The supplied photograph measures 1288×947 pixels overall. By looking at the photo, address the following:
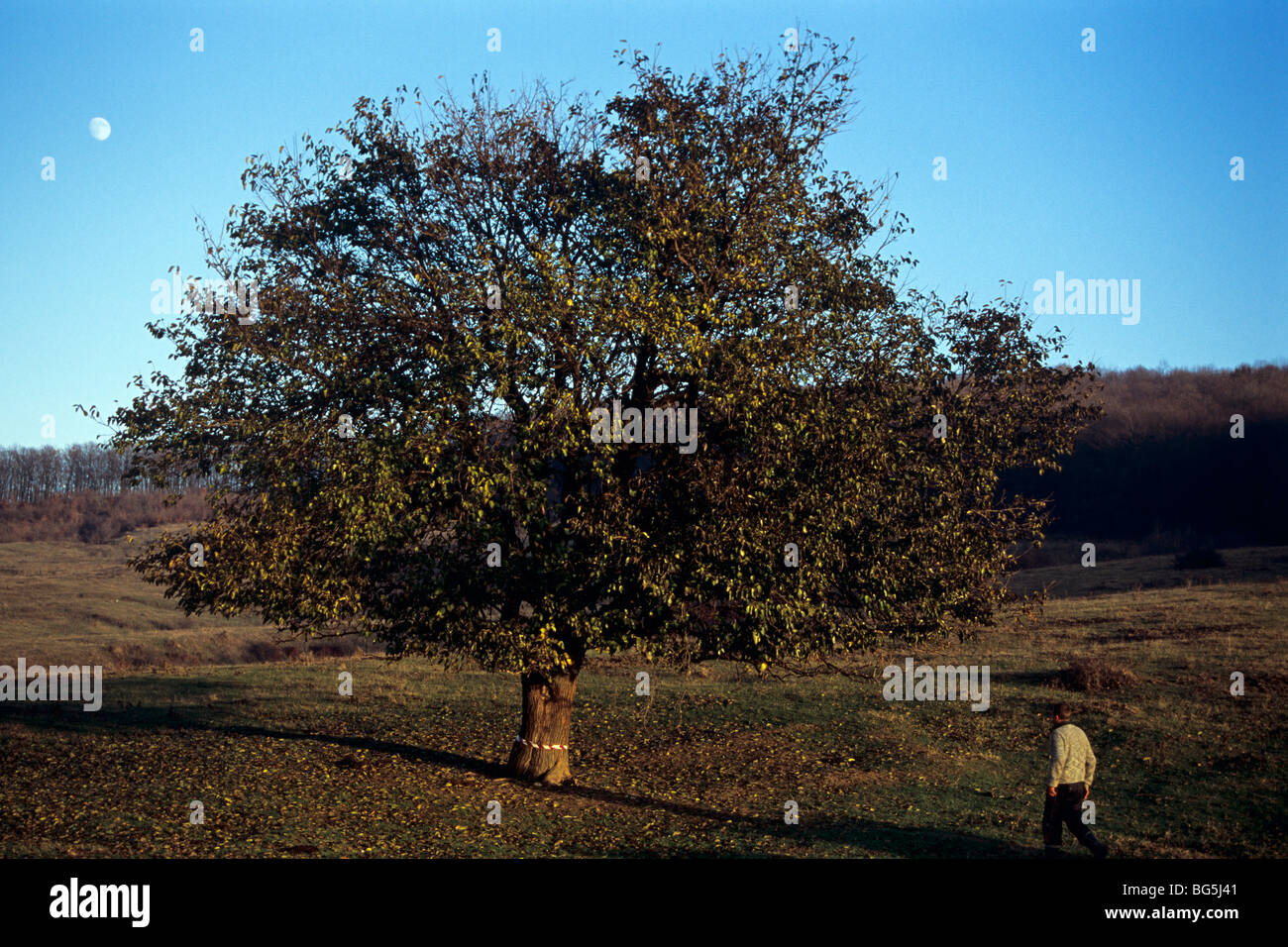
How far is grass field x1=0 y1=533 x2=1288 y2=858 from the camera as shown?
56.6 ft

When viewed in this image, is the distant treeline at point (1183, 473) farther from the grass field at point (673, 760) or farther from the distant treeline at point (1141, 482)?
the grass field at point (673, 760)

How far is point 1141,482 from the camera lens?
131 meters

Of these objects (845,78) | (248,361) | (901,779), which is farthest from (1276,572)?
(248,361)

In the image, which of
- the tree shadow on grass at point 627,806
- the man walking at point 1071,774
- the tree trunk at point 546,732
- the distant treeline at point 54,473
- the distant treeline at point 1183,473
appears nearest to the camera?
the man walking at point 1071,774

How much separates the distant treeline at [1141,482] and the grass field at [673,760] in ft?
227

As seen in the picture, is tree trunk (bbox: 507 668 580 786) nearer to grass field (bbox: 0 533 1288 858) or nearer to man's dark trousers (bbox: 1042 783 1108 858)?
grass field (bbox: 0 533 1288 858)

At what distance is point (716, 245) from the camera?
17.7 m

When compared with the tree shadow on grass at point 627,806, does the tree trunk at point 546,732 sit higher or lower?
higher

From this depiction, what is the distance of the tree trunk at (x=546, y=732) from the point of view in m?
20.9

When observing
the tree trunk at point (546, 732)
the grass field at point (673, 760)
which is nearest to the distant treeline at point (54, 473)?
the grass field at point (673, 760)

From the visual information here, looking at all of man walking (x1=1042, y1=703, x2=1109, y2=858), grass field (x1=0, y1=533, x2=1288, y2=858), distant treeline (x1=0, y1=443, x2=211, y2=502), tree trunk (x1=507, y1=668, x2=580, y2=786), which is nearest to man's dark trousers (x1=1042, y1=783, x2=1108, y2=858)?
man walking (x1=1042, y1=703, x2=1109, y2=858)

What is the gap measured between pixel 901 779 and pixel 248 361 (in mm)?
17132

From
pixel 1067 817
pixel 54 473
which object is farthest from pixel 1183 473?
pixel 54 473

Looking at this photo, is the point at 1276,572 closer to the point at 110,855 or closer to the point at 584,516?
the point at 584,516
